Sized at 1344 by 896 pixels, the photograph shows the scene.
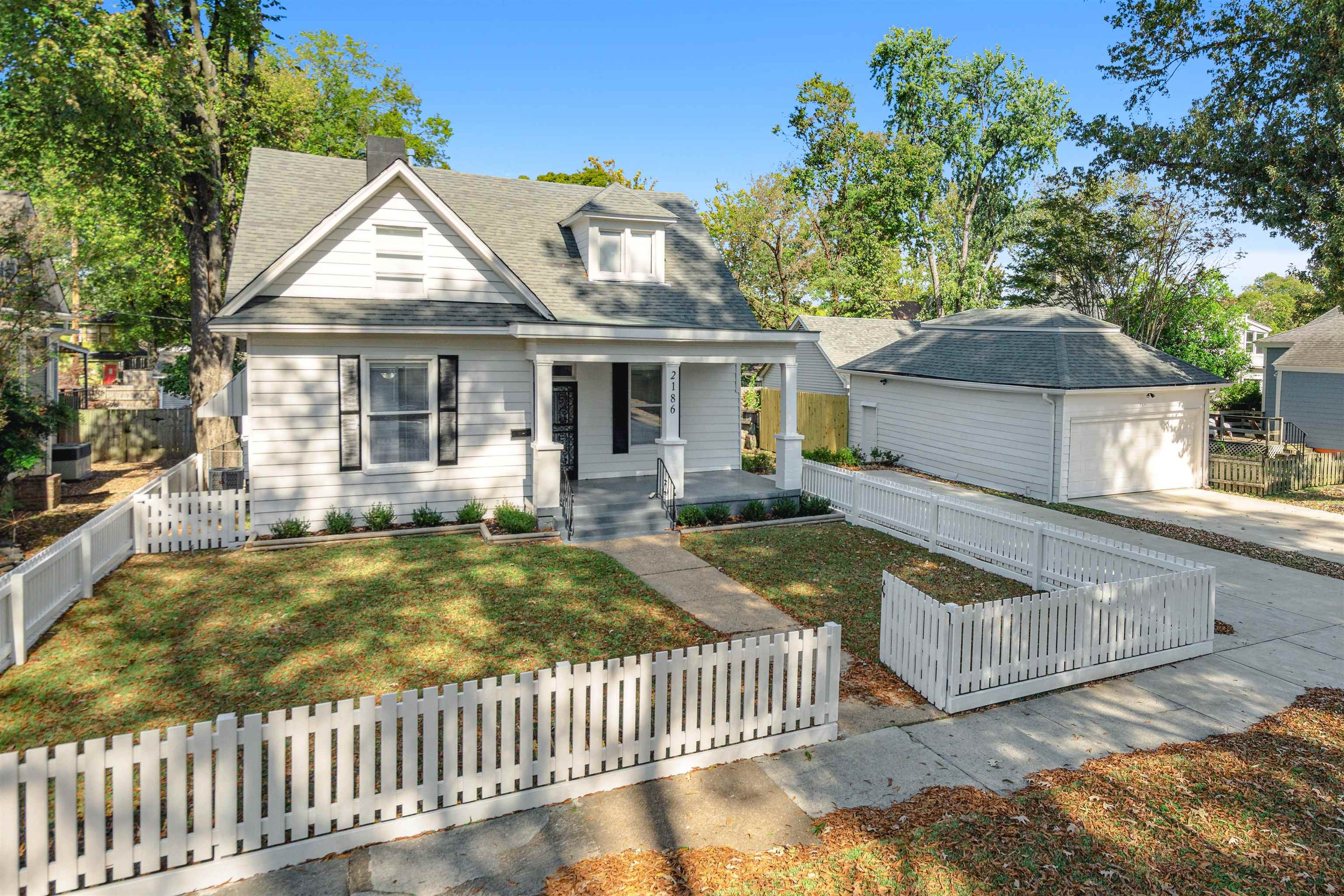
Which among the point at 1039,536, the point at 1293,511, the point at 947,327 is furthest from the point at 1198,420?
the point at 1039,536

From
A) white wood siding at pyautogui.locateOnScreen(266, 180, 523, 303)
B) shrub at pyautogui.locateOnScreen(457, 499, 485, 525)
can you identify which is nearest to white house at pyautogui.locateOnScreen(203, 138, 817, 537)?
white wood siding at pyautogui.locateOnScreen(266, 180, 523, 303)

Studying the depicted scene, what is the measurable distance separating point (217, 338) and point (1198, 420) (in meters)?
27.2

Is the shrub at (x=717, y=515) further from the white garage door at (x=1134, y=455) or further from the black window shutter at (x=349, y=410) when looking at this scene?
the white garage door at (x=1134, y=455)

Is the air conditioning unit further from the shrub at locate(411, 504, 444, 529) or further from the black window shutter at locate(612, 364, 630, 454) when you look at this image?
the black window shutter at locate(612, 364, 630, 454)

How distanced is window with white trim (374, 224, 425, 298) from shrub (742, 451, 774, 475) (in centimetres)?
898

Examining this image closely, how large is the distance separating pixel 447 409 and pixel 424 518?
207cm

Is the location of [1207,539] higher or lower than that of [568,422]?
lower

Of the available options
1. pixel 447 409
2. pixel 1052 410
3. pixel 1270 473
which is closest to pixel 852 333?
pixel 1052 410

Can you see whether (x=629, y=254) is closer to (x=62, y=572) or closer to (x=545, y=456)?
(x=545, y=456)

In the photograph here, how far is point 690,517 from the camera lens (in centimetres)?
1531

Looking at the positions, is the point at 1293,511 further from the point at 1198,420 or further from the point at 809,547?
the point at 809,547

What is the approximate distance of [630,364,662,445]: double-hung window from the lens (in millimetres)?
17891

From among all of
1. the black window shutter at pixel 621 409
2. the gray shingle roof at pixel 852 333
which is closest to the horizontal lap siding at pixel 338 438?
the black window shutter at pixel 621 409

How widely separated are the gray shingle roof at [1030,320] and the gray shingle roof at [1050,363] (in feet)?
1.26
